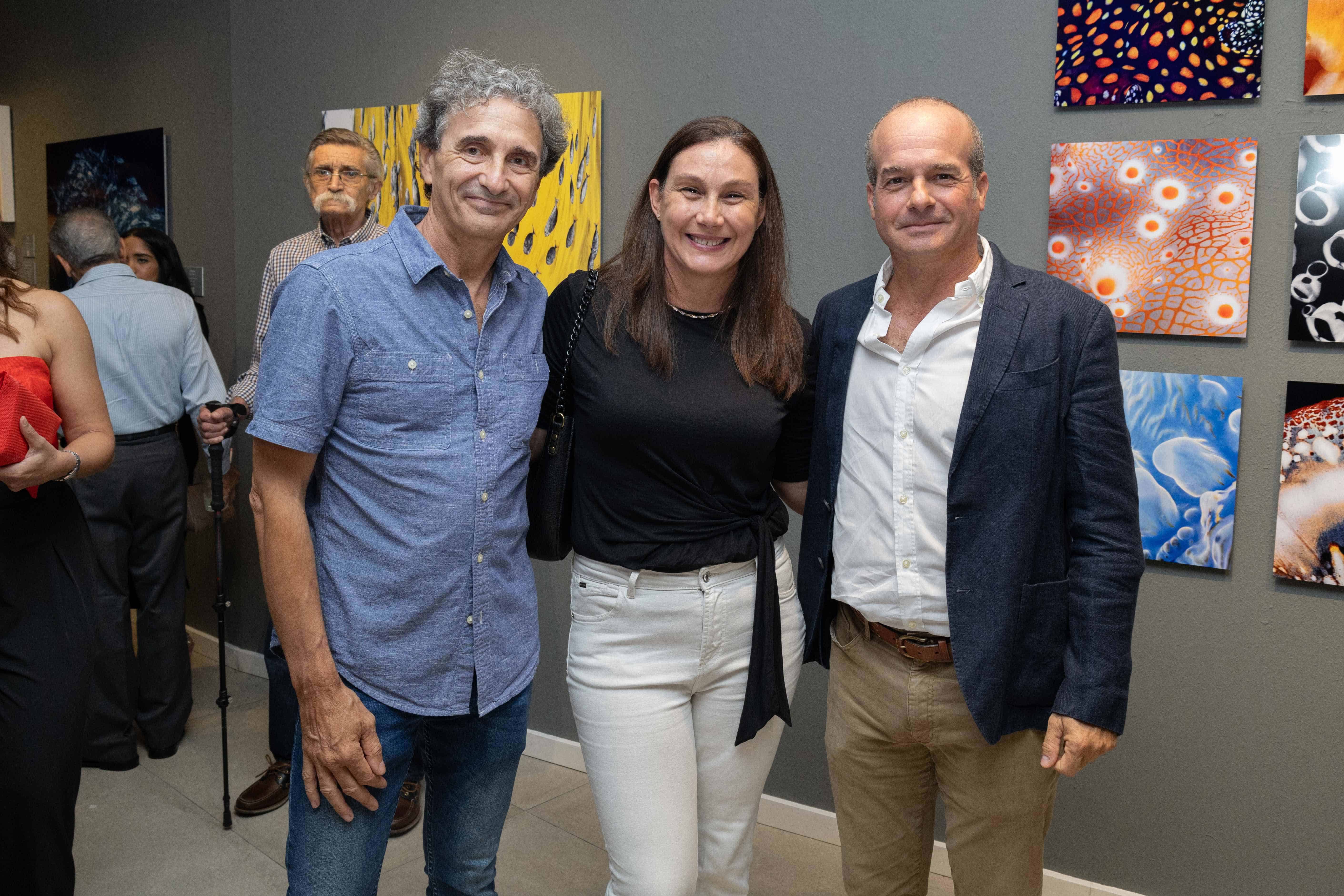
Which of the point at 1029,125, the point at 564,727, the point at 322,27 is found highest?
the point at 322,27

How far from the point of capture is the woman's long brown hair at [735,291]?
6.10ft

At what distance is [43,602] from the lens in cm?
203

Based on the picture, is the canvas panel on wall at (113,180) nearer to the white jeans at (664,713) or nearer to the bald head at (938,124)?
the white jeans at (664,713)

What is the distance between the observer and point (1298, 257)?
7.63 ft

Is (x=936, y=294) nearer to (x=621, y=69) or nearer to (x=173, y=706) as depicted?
(x=621, y=69)

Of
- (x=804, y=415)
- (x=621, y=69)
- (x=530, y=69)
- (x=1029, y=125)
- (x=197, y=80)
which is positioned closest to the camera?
(x=530, y=69)

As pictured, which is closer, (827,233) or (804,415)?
(804,415)

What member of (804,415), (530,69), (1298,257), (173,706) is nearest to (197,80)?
(173,706)

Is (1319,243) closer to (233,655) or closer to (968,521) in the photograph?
(968,521)

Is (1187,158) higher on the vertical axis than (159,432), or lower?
higher

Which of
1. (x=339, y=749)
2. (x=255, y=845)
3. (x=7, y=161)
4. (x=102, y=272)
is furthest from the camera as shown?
(x=7, y=161)

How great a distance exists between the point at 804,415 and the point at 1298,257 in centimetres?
127

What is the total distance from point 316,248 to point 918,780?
100 inches

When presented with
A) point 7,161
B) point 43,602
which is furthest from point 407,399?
point 7,161
